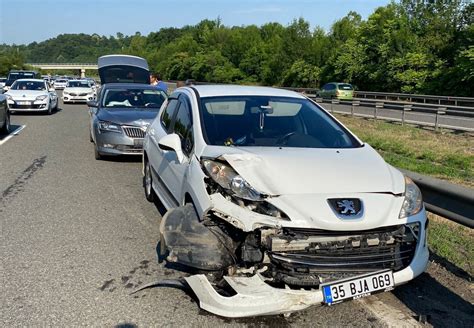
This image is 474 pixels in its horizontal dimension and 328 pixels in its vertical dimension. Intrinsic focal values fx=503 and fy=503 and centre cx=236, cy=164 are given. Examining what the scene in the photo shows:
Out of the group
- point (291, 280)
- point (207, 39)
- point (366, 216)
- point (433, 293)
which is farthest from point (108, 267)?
point (207, 39)

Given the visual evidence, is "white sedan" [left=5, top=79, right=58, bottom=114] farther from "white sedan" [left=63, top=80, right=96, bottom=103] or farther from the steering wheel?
the steering wheel

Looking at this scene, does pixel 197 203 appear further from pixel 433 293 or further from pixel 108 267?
pixel 433 293

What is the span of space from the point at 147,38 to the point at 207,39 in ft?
238

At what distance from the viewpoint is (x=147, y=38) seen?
537ft

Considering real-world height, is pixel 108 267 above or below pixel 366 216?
below

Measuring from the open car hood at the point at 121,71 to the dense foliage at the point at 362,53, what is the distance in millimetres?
24197

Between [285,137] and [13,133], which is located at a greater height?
[285,137]

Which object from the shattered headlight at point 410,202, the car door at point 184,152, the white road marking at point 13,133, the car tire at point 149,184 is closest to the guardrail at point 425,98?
the white road marking at point 13,133

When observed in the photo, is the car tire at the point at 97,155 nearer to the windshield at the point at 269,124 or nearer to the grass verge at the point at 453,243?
the windshield at the point at 269,124

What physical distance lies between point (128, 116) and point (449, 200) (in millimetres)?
6948

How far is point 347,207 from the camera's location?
12.0 feet

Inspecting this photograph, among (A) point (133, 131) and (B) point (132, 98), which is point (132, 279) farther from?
(B) point (132, 98)

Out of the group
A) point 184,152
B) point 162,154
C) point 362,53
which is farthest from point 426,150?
point 362,53

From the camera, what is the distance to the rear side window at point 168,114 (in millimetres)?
6086
